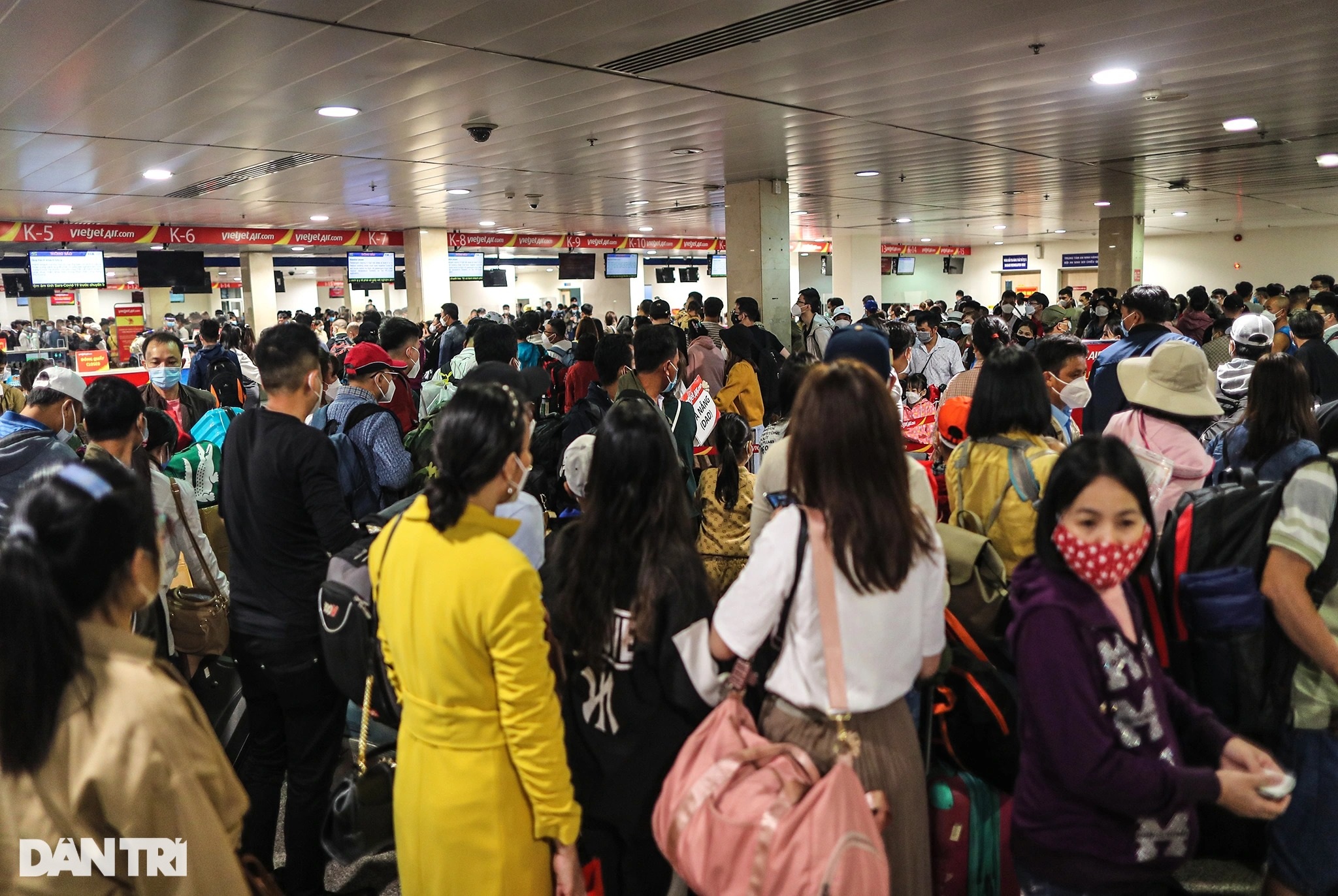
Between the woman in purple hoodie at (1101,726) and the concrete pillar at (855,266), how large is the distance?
855 inches

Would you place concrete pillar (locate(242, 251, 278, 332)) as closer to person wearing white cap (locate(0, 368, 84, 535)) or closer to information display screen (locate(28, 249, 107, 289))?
information display screen (locate(28, 249, 107, 289))

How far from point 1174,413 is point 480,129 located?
5.76 meters

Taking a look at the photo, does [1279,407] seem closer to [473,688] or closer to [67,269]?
[473,688]

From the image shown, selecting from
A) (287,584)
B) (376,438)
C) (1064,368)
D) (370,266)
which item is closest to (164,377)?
(376,438)

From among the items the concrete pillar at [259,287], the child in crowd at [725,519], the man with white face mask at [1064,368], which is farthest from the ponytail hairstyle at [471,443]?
the concrete pillar at [259,287]

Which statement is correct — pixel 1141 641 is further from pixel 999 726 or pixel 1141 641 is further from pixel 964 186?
pixel 964 186

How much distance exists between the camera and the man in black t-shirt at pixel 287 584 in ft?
8.45

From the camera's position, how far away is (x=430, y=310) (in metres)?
16.6

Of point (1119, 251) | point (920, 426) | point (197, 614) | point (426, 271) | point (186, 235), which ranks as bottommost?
point (197, 614)

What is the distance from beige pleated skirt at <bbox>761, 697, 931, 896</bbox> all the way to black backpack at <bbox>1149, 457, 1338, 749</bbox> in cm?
73

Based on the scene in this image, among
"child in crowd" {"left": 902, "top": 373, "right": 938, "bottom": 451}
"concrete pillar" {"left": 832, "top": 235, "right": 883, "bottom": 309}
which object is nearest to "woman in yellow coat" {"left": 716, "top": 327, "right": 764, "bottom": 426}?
"child in crowd" {"left": 902, "top": 373, "right": 938, "bottom": 451}

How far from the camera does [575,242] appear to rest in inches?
800

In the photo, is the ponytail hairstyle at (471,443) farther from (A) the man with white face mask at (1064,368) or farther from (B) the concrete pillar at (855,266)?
(B) the concrete pillar at (855,266)

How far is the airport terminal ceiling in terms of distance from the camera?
466 cm
